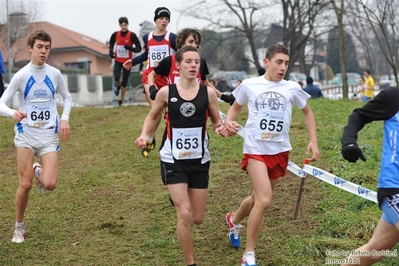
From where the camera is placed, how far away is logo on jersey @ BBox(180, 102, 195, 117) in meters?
5.99

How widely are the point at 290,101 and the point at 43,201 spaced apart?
14.7 feet

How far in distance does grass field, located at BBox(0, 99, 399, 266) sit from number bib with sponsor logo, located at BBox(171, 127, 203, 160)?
4.04ft

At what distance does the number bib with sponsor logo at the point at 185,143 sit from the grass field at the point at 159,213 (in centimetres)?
123

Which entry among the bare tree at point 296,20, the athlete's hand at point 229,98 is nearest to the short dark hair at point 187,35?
the athlete's hand at point 229,98

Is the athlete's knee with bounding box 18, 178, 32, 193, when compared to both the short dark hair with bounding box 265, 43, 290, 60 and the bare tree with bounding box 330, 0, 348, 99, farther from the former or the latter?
the bare tree with bounding box 330, 0, 348, 99

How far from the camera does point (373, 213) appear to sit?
22.5 feet

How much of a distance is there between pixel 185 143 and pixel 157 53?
391cm

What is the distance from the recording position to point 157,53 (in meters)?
9.64

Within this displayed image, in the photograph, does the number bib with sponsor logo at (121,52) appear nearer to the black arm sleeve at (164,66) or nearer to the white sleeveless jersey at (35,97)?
the black arm sleeve at (164,66)

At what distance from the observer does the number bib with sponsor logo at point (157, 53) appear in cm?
959

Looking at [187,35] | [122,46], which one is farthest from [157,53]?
[122,46]

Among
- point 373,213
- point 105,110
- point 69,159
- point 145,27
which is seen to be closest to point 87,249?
point 373,213

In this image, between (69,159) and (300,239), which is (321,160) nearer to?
(300,239)

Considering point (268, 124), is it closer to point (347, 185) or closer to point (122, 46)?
point (347, 185)
